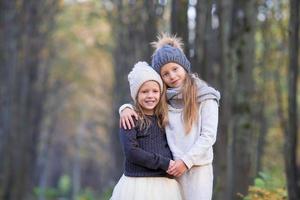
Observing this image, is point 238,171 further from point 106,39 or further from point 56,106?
point 56,106

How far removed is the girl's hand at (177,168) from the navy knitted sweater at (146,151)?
0.04 meters

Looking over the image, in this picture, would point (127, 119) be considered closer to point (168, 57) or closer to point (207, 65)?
point (168, 57)

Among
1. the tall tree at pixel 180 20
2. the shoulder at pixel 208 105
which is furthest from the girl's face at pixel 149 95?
the tall tree at pixel 180 20

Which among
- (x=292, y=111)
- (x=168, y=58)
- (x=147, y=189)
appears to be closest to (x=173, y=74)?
(x=168, y=58)

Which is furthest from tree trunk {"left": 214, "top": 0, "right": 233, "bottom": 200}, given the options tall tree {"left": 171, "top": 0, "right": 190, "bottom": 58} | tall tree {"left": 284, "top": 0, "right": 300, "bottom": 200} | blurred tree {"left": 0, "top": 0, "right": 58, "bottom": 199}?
blurred tree {"left": 0, "top": 0, "right": 58, "bottom": 199}

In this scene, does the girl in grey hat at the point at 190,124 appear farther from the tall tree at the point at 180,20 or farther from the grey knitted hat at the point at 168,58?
the tall tree at the point at 180,20

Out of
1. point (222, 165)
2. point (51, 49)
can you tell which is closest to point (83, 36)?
point (51, 49)

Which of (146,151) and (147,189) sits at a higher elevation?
(146,151)

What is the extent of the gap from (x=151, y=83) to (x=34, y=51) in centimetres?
1987

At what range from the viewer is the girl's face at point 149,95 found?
5.55 meters

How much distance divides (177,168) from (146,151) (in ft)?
0.88

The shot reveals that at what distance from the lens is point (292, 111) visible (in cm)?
784

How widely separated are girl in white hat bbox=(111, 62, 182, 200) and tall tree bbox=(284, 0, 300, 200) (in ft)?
7.34

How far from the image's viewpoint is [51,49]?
33719mm
